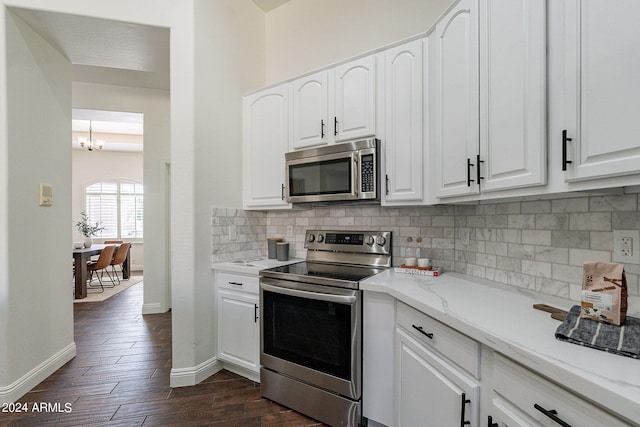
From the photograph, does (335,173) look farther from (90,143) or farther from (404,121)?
(90,143)

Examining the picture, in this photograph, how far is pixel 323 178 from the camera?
7.43 feet

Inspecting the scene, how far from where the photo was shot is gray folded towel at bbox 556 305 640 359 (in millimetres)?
793

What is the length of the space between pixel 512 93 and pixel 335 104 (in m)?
1.28

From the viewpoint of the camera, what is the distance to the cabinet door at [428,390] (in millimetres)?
1104

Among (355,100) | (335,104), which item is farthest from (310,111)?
(355,100)

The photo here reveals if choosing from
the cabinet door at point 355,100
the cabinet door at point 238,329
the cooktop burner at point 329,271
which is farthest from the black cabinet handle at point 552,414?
the cabinet door at point 238,329

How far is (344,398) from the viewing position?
5.77ft

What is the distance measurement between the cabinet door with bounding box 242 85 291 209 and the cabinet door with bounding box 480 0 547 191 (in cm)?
157

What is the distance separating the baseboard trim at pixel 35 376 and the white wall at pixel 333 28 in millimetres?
3151

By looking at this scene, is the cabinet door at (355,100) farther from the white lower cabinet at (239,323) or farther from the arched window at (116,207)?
the arched window at (116,207)

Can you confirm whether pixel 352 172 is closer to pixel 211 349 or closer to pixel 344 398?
pixel 344 398

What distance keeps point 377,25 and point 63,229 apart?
10.6 feet

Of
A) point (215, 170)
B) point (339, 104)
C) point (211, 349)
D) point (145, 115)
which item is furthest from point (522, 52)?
A: point (145, 115)

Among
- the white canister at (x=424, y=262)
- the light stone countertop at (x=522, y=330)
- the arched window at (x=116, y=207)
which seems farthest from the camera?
the arched window at (x=116, y=207)
